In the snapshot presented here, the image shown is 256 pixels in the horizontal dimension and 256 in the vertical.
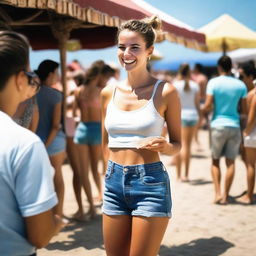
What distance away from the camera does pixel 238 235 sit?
4.44 m

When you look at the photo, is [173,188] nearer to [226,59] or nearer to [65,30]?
[226,59]

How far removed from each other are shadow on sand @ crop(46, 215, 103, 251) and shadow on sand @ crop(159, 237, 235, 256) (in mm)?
698

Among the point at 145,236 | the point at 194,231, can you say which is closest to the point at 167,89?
the point at 145,236

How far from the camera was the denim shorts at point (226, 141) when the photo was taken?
5445mm

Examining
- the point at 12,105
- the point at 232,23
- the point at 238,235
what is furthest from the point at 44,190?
the point at 232,23

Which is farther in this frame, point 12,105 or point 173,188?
point 173,188

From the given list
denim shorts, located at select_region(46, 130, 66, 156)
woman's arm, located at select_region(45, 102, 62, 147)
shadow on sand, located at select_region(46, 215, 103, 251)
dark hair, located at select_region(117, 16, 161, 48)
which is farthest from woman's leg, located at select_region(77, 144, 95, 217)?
dark hair, located at select_region(117, 16, 161, 48)

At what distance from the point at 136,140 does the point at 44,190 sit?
3.74 feet

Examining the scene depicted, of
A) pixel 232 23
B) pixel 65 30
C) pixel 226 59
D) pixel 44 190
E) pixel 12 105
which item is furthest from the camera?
pixel 232 23

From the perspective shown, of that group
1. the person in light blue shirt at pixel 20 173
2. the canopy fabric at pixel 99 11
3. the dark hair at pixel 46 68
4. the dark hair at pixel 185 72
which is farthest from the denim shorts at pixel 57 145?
the dark hair at pixel 185 72

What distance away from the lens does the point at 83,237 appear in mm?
4406

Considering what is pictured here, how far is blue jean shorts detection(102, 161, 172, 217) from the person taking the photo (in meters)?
2.24

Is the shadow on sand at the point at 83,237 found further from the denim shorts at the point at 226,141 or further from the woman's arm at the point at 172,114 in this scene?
the woman's arm at the point at 172,114

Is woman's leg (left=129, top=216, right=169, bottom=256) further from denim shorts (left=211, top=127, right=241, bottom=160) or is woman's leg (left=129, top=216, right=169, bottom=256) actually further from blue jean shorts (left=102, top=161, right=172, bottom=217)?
denim shorts (left=211, top=127, right=241, bottom=160)
